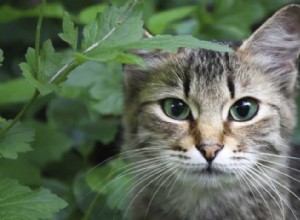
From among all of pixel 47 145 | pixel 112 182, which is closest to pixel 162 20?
pixel 47 145

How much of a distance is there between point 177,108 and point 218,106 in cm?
20

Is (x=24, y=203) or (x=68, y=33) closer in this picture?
(x=68, y=33)

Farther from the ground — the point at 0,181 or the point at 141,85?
the point at 141,85

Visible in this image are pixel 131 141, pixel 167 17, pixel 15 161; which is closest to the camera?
pixel 131 141

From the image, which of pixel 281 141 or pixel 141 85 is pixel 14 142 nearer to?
pixel 141 85

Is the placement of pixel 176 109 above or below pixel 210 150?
above

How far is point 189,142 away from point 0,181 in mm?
786

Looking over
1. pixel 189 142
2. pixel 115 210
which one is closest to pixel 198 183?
pixel 189 142

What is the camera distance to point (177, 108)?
11.7 ft

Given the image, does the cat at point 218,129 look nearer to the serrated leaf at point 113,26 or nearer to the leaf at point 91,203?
the leaf at point 91,203

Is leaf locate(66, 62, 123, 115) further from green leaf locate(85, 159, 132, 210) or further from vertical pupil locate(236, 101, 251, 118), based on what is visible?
vertical pupil locate(236, 101, 251, 118)

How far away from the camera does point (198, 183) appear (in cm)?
346

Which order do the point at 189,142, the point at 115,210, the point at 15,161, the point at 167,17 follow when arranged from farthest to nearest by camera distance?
the point at 167,17, the point at 15,161, the point at 115,210, the point at 189,142

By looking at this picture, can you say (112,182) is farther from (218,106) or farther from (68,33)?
(68,33)
